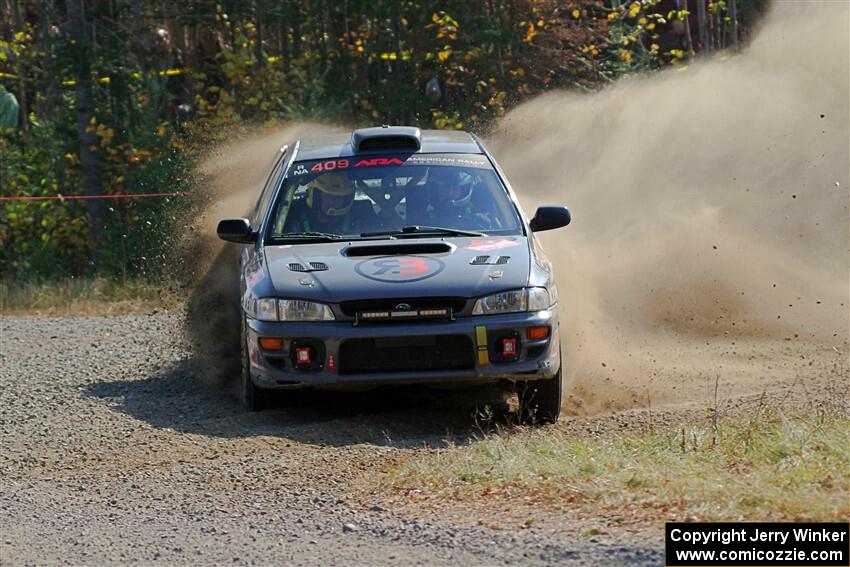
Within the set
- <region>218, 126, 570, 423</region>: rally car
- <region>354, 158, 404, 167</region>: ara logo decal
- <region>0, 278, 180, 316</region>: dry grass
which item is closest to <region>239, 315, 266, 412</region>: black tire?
<region>218, 126, 570, 423</region>: rally car

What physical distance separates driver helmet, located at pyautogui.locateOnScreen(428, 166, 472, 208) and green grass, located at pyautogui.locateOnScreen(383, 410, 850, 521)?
2.14 metres

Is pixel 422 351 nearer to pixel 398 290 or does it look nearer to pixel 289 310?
pixel 398 290

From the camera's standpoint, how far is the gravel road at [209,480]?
5.77m

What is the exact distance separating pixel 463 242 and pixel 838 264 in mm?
6318

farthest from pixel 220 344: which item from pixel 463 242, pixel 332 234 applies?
pixel 463 242

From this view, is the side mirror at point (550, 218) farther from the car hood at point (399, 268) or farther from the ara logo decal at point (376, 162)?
the ara logo decal at point (376, 162)

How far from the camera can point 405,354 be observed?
833 centimetres

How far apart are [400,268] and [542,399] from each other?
118cm

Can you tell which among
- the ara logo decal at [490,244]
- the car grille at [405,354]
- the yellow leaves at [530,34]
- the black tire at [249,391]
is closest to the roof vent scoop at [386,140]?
the ara logo decal at [490,244]

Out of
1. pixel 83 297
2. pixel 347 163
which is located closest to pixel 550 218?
pixel 347 163

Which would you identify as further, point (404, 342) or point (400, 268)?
point (400, 268)

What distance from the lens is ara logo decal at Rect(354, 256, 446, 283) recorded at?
8.36 metres

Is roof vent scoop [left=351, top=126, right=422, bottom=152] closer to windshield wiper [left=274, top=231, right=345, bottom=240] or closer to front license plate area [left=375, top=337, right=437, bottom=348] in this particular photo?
windshield wiper [left=274, top=231, right=345, bottom=240]

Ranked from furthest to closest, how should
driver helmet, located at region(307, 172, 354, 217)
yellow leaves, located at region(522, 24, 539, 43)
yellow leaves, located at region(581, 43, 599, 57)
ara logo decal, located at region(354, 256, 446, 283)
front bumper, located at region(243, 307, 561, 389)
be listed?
yellow leaves, located at region(522, 24, 539, 43) → yellow leaves, located at region(581, 43, 599, 57) → driver helmet, located at region(307, 172, 354, 217) → ara logo decal, located at region(354, 256, 446, 283) → front bumper, located at region(243, 307, 561, 389)
